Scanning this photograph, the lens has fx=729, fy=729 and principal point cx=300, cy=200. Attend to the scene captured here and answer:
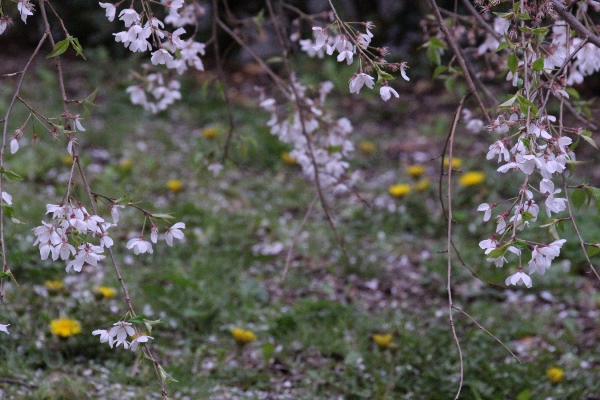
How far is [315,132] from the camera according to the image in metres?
2.55

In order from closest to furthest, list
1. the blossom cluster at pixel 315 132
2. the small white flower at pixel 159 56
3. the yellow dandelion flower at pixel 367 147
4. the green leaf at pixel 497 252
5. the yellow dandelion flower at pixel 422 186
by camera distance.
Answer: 1. the green leaf at pixel 497 252
2. the small white flower at pixel 159 56
3. the blossom cluster at pixel 315 132
4. the yellow dandelion flower at pixel 422 186
5. the yellow dandelion flower at pixel 367 147

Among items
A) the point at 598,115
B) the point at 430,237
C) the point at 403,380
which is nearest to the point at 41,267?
the point at 403,380

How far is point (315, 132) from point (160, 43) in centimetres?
98

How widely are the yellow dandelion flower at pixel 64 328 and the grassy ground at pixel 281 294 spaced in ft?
0.25

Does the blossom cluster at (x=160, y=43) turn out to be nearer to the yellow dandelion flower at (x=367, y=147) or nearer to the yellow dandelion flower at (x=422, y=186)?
the yellow dandelion flower at (x=422, y=186)

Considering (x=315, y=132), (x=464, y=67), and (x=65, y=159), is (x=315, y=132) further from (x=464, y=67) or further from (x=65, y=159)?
(x=65, y=159)

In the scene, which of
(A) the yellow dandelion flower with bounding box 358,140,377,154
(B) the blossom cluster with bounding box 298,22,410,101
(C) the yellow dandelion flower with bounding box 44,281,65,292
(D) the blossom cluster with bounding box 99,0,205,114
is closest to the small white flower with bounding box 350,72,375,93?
(B) the blossom cluster with bounding box 298,22,410,101

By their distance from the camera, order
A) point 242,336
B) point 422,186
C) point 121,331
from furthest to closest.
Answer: point 422,186
point 242,336
point 121,331

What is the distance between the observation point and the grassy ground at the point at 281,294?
2.48 metres

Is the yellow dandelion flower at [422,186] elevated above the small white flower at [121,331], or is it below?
below

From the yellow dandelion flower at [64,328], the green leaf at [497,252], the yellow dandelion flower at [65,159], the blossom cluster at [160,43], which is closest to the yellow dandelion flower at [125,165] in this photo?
the yellow dandelion flower at [65,159]

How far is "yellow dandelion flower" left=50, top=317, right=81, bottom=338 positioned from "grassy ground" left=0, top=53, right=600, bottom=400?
8 cm

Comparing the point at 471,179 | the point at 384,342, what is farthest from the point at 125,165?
the point at 384,342

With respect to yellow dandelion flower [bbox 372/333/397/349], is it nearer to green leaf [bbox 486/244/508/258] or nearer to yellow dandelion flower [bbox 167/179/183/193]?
green leaf [bbox 486/244/508/258]
